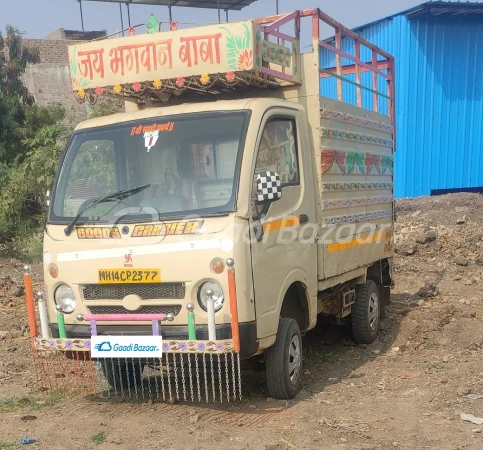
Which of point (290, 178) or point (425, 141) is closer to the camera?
point (290, 178)

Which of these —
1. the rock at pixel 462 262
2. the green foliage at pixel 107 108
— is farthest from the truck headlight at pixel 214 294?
the green foliage at pixel 107 108

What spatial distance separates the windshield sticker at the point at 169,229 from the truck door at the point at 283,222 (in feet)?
1.38

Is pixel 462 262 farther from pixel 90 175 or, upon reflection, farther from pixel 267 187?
pixel 90 175

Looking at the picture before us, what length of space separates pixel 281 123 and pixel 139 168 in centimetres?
120

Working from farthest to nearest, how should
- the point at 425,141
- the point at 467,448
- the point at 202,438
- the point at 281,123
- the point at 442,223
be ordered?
the point at 425,141 < the point at 442,223 < the point at 281,123 < the point at 202,438 < the point at 467,448

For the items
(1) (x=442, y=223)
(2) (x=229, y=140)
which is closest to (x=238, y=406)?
(2) (x=229, y=140)

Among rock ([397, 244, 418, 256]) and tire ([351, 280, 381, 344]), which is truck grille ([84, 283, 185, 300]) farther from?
rock ([397, 244, 418, 256])

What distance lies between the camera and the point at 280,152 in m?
4.99

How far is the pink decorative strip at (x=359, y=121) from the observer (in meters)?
5.69

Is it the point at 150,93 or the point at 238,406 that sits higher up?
the point at 150,93

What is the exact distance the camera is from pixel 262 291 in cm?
450

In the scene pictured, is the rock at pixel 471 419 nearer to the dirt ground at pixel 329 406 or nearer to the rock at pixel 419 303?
the dirt ground at pixel 329 406

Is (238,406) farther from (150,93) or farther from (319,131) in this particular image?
(150,93)

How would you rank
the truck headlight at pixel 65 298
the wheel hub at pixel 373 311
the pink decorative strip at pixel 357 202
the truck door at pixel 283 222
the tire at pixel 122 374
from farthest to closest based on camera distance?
the wheel hub at pixel 373 311 → the pink decorative strip at pixel 357 202 → the tire at pixel 122 374 → the truck headlight at pixel 65 298 → the truck door at pixel 283 222
